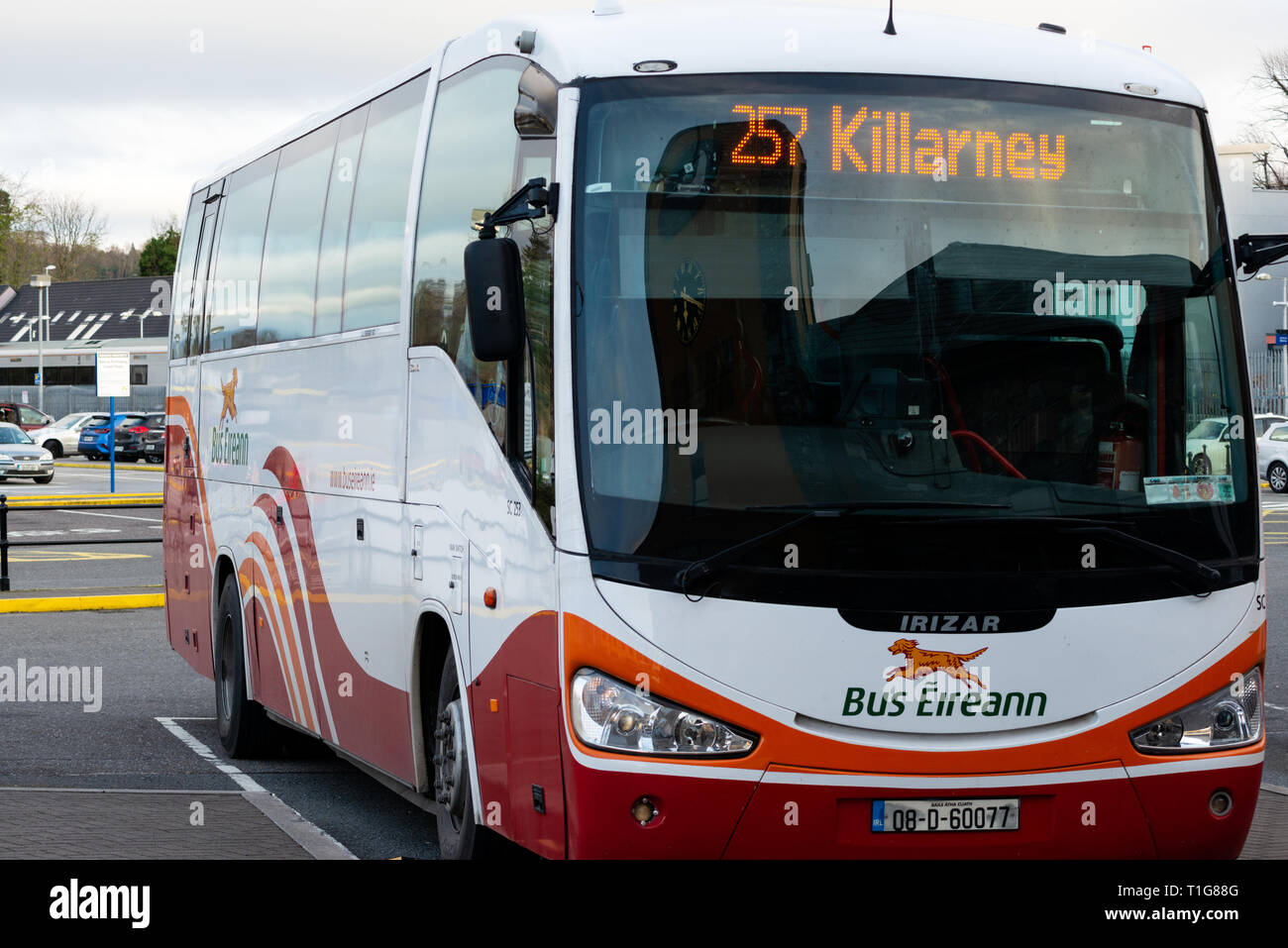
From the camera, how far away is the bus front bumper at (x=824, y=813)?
Result: 17.6ft

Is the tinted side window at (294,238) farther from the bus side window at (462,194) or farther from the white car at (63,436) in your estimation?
the white car at (63,436)

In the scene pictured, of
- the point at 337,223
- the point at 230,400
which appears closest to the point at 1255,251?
the point at 337,223

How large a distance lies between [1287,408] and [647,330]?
4372 centimetres

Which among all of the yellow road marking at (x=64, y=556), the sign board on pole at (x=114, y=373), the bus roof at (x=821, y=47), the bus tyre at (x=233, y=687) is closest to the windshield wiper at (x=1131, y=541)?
the bus roof at (x=821, y=47)

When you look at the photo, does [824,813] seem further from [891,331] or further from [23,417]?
[23,417]

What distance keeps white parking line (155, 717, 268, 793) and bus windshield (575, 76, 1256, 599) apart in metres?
4.61

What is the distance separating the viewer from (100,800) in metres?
8.30

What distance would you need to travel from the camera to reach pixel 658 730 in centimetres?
537

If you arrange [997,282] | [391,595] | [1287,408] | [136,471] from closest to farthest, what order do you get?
[997,282] < [391,595] < [1287,408] < [136,471]

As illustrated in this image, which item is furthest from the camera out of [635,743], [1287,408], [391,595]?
[1287,408]

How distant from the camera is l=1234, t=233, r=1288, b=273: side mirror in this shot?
6.18 metres

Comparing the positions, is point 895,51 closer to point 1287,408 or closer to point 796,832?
point 796,832
